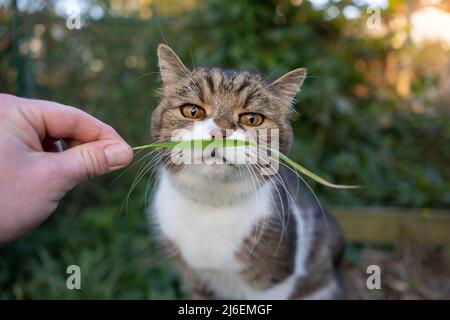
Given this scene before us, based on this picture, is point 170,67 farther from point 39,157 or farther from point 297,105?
point 297,105

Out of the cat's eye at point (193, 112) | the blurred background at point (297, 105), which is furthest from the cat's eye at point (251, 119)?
the blurred background at point (297, 105)

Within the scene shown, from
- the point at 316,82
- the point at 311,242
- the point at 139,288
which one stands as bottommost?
the point at 139,288

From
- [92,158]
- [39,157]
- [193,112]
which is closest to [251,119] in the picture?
[193,112]

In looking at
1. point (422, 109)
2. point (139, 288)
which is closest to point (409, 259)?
point (422, 109)

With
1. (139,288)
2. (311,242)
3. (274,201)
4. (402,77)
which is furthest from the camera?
(402,77)

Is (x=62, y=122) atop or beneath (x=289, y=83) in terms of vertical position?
beneath

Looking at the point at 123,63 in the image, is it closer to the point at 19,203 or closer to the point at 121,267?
the point at 121,267

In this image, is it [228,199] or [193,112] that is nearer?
[193,112]
